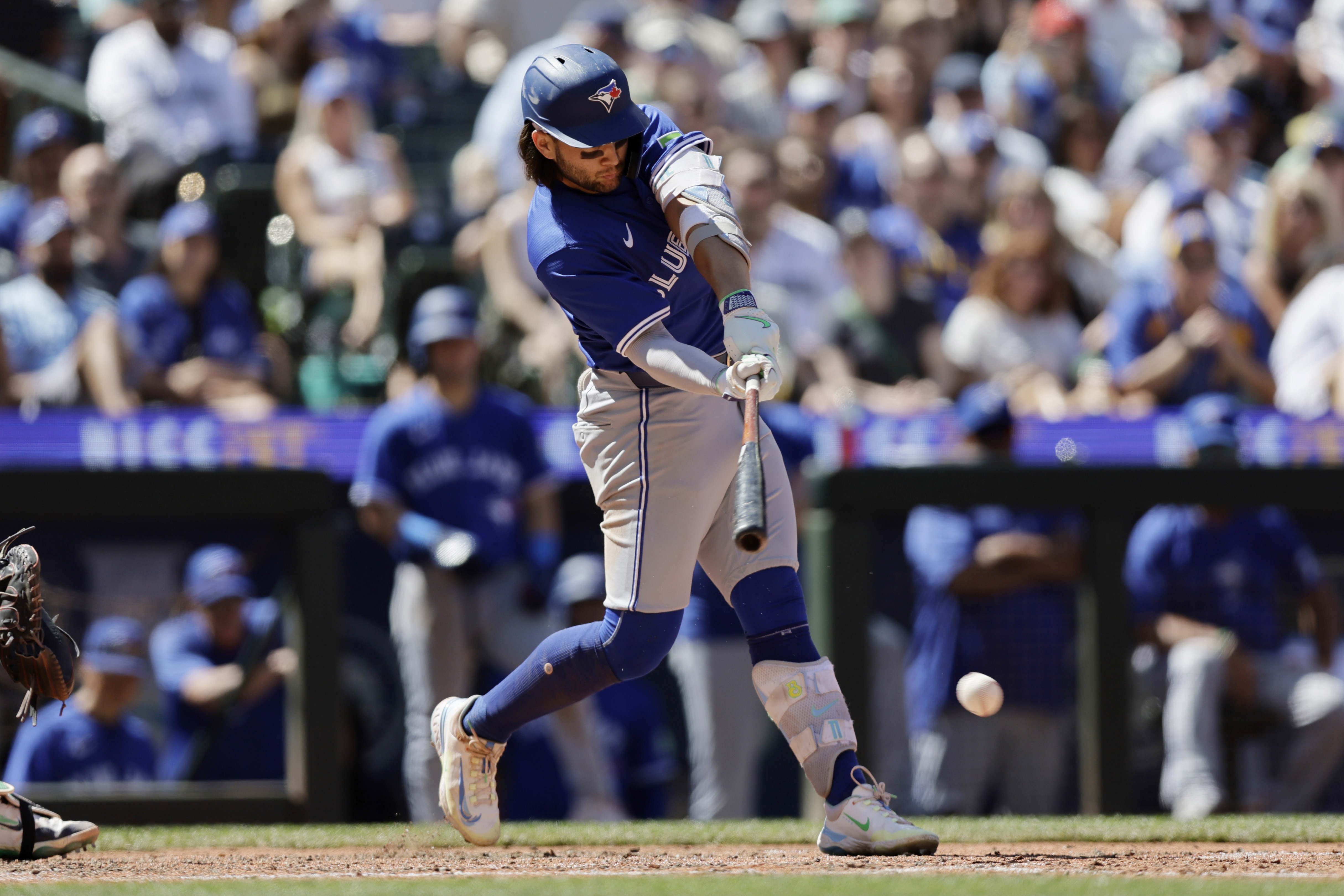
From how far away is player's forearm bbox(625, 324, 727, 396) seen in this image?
3.89 m

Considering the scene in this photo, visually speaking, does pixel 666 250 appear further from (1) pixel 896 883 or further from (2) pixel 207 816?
(2) pixel 207 816

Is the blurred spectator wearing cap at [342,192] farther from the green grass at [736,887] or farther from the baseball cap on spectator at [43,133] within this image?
the green grass at [736,887]

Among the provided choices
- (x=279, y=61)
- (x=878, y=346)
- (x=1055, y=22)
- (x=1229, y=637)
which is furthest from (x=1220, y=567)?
(x=279, y=61)

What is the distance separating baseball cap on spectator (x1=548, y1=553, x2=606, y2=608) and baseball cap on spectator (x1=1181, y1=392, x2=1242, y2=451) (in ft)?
7.62

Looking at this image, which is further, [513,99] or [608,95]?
[513,99]

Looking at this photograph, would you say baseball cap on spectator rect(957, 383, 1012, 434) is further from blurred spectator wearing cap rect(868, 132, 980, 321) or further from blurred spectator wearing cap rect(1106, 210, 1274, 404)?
blurred spectator wearing cap rect(868, 132, 980, 321)

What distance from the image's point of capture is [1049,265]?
806cm

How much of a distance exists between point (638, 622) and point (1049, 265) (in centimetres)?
446

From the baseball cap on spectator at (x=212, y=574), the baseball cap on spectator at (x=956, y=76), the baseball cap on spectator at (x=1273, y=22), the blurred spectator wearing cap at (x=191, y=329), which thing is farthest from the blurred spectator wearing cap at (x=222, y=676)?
the baseball cap on spectator at (x=1273, y=22)

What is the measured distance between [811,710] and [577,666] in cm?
59

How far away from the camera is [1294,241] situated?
8.30 meters

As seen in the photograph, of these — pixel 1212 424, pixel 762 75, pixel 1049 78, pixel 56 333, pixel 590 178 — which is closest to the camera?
pixel 590 178

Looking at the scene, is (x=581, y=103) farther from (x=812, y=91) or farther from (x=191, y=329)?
(x=812, y=91)

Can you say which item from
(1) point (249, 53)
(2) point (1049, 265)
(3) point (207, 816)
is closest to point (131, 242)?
(1) point (249, 53)
